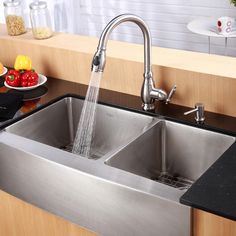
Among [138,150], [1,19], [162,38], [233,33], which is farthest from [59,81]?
[162,38]

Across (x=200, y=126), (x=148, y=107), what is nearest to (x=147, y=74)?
(x=148, y=107)

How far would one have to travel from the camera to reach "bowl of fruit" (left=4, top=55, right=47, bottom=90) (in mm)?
1896

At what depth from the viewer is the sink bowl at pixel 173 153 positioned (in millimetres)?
1462

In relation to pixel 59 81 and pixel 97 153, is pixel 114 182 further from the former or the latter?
pixel 59 81

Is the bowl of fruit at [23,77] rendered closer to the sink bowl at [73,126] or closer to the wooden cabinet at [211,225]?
the sink bowl at [73,126]

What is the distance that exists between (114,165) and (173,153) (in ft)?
0.84

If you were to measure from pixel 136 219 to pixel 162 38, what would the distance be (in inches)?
109

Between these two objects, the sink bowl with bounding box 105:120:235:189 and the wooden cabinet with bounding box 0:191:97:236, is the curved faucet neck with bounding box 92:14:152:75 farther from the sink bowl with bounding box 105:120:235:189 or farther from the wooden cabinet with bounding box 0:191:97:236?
the wooden cabinet with bounding box 0:191:97:236

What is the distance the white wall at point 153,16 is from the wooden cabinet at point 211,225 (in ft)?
8.20

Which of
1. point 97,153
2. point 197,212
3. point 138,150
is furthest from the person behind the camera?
point 97,153

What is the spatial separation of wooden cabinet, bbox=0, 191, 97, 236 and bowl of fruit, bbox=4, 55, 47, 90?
44 centimetres

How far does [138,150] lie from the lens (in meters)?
1.49

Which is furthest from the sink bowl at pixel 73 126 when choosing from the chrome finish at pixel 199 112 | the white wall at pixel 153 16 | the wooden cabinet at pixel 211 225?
the white wall at pixel 153 16

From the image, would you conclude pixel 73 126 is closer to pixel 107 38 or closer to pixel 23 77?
pixel 23 77
